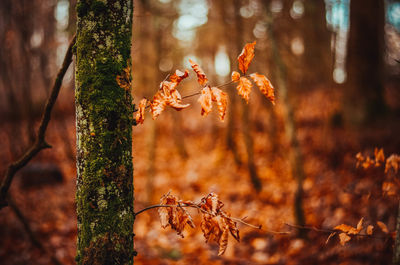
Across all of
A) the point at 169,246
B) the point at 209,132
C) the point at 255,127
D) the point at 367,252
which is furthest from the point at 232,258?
the point at 209,132

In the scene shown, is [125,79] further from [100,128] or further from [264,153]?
[264,153]

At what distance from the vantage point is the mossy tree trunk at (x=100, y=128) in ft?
4.63

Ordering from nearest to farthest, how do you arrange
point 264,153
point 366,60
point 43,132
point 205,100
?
point 205,100 → point 43,132 → point 366,60 → point 264,153

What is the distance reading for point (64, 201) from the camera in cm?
689

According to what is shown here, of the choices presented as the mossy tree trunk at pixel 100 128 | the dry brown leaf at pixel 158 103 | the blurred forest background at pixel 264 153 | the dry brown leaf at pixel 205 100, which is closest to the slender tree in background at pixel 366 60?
the blurred forest background at pixel 264 153

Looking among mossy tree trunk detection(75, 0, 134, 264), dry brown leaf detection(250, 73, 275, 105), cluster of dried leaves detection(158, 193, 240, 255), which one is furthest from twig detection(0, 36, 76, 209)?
dry brown leaf detection(250, 73, 275, 105)

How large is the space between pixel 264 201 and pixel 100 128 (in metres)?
5.83

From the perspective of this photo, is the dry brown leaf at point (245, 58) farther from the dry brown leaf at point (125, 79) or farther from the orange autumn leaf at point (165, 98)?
the dry brown leaf at point (125, 79)

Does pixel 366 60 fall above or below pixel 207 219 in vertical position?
above

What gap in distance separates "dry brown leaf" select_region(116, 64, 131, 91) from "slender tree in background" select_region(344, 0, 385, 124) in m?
6.77

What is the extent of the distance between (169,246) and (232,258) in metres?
1.38

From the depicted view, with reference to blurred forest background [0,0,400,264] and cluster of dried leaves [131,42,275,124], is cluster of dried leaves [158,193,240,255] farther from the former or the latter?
blurred forest background [0,0,400,264]

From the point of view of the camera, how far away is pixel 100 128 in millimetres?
1416

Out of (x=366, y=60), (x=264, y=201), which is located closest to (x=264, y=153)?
(x=264, y=201)
